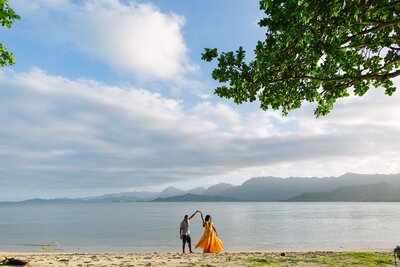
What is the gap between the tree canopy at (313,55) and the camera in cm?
936

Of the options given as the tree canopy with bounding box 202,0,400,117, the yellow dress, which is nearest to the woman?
the yellow dress

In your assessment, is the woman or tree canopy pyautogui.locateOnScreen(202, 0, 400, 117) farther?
the woman

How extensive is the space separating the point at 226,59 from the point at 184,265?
27.6ft

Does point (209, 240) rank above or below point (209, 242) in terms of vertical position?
above

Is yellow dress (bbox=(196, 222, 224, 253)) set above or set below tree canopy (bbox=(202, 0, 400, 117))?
below

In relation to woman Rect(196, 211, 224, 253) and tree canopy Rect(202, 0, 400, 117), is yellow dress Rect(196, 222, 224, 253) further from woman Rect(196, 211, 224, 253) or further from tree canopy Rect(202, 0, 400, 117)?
tree canopy Rect(202, 0, 400, 117)

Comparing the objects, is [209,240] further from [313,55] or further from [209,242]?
[313,55]

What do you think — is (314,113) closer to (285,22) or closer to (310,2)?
(285,22)

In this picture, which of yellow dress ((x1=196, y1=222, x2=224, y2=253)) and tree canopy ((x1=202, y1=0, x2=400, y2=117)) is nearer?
tree canopy ((x1=202, y1=0, x2=400, y2=117))

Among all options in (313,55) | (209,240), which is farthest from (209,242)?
(313,55)

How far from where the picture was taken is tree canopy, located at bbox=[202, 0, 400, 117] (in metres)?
9.36

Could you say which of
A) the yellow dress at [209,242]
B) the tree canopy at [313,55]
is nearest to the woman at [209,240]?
the yellow dress at [209,242]

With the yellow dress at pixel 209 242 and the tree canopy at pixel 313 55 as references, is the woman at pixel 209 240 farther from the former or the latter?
the tree canopy at pixel 313 55

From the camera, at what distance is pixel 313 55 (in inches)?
443
